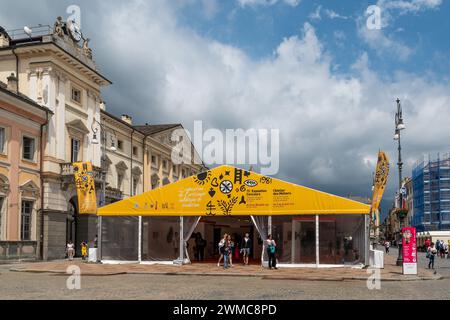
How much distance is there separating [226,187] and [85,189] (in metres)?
8.76

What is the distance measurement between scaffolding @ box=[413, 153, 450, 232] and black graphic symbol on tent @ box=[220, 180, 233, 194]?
67.8 m

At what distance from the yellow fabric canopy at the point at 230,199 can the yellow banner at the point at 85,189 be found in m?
1.87

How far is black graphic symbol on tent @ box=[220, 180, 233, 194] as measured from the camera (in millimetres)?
28266

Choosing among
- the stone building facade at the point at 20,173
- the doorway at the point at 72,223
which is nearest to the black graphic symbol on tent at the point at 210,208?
the stone building facade at the point at 20,173

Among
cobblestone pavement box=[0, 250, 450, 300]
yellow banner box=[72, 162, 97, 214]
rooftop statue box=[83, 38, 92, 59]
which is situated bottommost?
cobblestone pavement box=[0, 250, 450, 300]

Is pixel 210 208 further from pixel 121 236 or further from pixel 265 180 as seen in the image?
pixel 121 236

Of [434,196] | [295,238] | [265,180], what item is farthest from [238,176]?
[434,196]

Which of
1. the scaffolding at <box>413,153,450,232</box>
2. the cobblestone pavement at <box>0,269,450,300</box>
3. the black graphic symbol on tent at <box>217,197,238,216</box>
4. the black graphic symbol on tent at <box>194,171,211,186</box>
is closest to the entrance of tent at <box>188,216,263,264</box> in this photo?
the black graphic symbol on tent at <box>217,197,238,216</box>

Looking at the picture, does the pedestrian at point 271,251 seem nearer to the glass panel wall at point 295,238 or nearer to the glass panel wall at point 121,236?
the glass panel wall at point 295,238

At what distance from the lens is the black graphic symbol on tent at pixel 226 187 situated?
28.3 meters

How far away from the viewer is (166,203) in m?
28.9

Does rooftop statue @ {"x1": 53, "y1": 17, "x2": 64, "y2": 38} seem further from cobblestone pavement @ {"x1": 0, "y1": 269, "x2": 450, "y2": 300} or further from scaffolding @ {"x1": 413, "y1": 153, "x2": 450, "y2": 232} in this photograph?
scaffolding @ {"x1": 413, "y1": 153, "x2": 450, "y2": 232}
